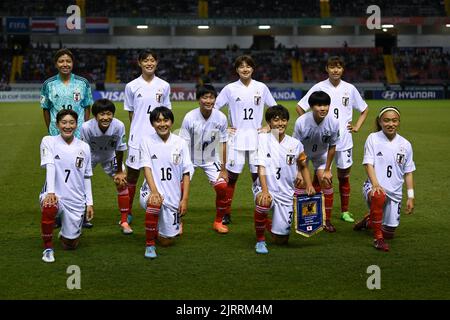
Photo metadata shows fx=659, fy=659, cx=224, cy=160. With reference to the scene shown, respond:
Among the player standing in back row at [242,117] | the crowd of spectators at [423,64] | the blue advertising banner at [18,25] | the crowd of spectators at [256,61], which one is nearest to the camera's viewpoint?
the player standing in back row at [242,117]

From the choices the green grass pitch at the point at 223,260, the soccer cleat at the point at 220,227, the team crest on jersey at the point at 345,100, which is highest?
the team crest on jersey at the point at 345,100

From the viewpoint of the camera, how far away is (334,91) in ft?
29.0

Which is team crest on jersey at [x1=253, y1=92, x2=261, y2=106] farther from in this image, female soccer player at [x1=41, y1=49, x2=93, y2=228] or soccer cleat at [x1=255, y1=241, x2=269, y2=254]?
soccer cleat at [x1=255, y1=241, x2=269, y2=254]

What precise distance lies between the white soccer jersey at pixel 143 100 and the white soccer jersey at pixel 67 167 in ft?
4.33

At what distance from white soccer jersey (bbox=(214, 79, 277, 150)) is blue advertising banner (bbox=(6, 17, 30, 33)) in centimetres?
3997

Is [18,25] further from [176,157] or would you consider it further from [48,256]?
[48,256]

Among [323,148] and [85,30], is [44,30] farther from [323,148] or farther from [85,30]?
[323,148]

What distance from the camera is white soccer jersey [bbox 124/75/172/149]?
8.55 metres

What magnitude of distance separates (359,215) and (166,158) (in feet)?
10.8

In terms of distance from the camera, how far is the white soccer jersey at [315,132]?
8.13m

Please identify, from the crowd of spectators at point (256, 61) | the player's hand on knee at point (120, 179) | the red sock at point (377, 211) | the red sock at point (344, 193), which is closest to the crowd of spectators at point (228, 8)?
the crowd of spectators at point (256, 61)

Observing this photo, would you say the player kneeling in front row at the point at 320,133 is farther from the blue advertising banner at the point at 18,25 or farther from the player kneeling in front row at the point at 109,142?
the blue advertising banner at the point at 18,25

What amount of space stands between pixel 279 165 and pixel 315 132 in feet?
3.13
